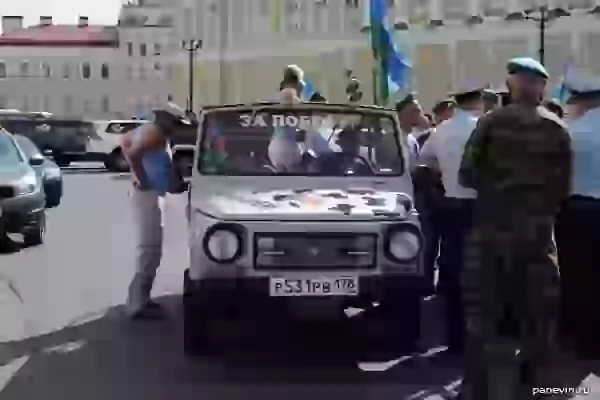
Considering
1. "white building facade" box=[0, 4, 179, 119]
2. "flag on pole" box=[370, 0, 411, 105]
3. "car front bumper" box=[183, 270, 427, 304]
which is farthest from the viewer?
"white building facade" box=[0, 4, 179, 119]

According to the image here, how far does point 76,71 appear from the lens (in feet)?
334

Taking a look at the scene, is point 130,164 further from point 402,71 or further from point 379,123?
point 402,71

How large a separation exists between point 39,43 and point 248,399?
102865mm

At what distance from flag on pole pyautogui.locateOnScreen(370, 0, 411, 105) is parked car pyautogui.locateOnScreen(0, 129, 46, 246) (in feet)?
19.7

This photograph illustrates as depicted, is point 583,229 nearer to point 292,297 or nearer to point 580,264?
point 580,264

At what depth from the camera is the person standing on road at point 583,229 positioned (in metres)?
6.86

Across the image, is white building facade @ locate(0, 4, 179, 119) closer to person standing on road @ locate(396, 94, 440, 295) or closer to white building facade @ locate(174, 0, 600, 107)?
white building facade @ locate(174, 0, 600, 107)

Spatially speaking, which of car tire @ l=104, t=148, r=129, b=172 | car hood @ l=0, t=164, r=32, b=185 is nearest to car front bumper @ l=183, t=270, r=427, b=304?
car hood @ l=0, t=164, r=32, b=185

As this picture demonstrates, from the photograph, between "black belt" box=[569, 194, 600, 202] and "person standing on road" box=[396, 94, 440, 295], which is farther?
"person standing on road" box=[396, 94, 440, 295]

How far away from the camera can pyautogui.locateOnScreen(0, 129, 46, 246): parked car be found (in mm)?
12844

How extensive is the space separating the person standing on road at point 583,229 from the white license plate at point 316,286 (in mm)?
1310

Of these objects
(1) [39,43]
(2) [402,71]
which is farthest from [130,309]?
(1) [39,43]

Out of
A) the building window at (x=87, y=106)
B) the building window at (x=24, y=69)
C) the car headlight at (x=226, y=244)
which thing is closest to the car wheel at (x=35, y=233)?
the car headlight at (x=226, y=244)

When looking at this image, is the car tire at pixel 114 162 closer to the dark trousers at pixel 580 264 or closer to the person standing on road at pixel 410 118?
the person standing on road at pixel 410 118
